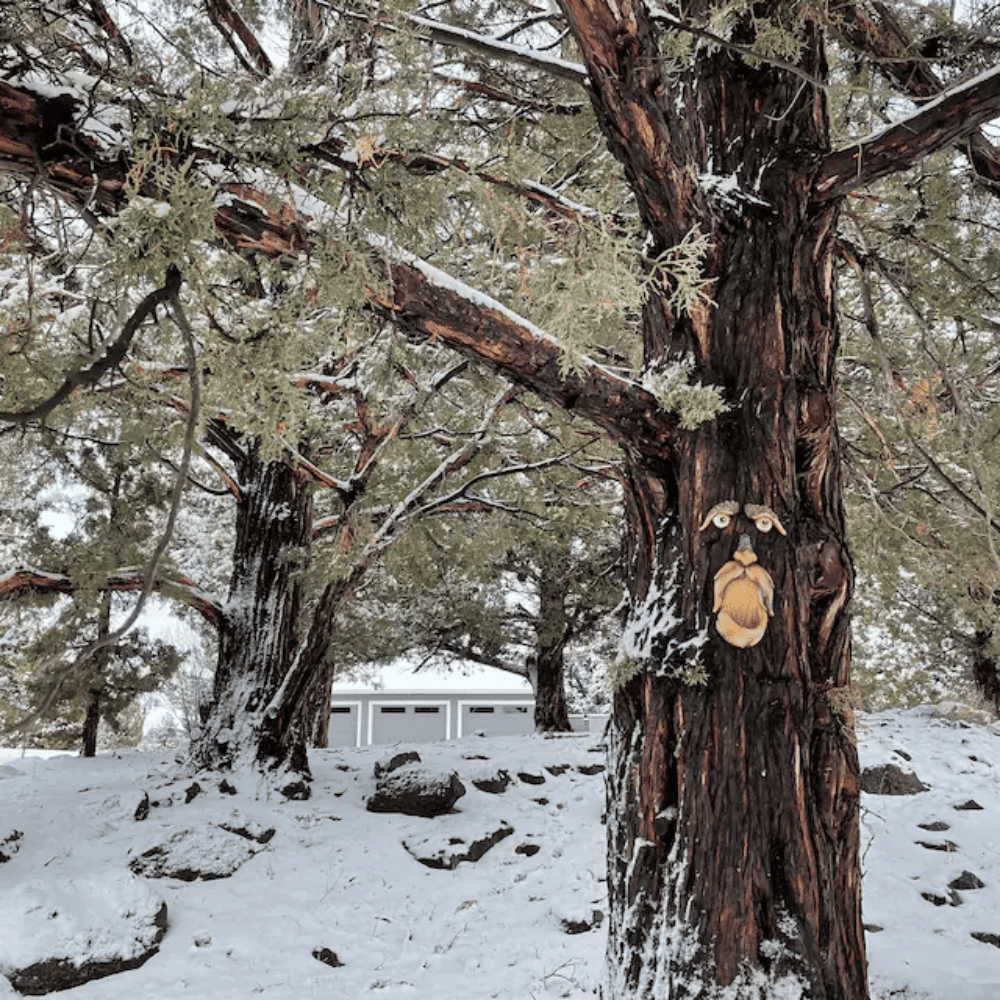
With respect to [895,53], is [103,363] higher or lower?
lower

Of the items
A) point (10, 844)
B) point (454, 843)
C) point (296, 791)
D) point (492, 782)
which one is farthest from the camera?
point (492, 782)

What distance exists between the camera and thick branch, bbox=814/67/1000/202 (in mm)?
2576

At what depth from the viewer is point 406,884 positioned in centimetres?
585

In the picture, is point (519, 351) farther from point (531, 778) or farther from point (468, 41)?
point (531, 778)

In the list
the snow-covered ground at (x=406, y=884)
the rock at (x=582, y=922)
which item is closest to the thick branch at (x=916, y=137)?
the snow-covered ground at (x=406, y=884)

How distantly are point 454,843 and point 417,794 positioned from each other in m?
0.74

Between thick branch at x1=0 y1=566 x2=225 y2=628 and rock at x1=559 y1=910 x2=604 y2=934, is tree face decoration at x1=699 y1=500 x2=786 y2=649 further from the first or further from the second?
thick branch at x1=0 y1=566 x2=225 y2=628

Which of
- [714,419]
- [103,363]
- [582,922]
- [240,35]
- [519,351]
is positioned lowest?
[582,922]

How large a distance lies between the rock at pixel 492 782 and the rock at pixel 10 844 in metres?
3.71

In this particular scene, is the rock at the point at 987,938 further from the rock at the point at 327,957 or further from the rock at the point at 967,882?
the rock at the point at 327,957

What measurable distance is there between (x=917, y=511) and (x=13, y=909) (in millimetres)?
5610

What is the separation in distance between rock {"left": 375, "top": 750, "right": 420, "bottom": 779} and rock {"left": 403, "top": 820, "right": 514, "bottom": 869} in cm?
109

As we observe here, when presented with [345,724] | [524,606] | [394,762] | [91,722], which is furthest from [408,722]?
[394,762]

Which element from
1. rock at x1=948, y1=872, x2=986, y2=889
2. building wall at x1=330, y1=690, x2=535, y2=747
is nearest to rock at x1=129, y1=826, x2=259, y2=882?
rock at x1=948, y1=872, x2=986, y2=889
